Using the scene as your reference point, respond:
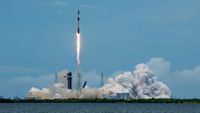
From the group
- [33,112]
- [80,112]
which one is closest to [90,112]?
[80,112]

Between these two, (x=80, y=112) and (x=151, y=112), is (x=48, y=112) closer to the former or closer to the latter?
(x=80, y=112)

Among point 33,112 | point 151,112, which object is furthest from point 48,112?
point 151,112

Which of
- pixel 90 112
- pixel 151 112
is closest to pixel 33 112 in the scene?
pixel 90 112

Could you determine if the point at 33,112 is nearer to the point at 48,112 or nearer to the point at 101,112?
the point at 48,112

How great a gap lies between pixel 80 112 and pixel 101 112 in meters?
5.93

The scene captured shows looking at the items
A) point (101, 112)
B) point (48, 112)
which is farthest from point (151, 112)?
point (48, 112)

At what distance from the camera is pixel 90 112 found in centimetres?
17500

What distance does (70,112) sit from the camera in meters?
173

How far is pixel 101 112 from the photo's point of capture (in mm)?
177375

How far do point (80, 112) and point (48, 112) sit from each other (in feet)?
27.0

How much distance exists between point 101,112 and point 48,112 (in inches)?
541

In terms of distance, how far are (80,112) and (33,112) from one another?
1201 cm

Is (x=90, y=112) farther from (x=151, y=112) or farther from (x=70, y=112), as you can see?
(x=151, y=112)

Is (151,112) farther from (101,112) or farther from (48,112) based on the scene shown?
(48,112)
